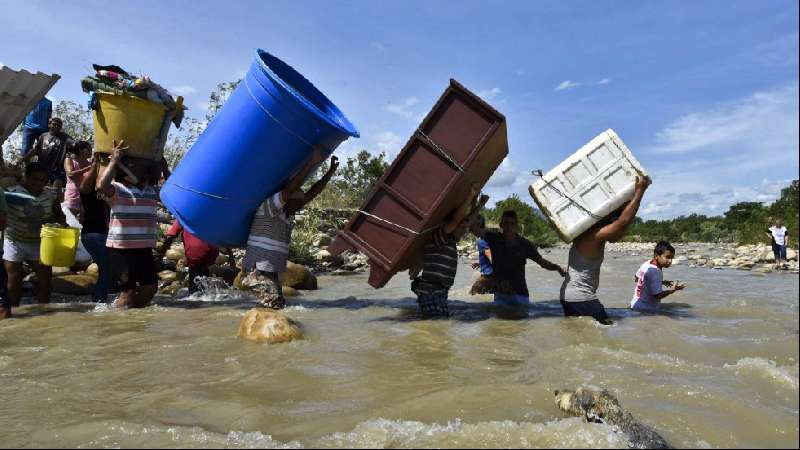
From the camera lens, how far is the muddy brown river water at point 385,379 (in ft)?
7.19

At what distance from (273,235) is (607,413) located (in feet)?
12.4

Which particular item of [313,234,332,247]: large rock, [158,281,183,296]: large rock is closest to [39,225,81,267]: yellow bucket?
[158,281,183,296]: large rock

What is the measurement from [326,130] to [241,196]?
1035 millimetres

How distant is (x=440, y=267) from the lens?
528 cm

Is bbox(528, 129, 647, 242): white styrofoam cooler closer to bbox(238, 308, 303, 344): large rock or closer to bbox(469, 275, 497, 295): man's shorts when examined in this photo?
bbox(469, 275, 497, 295): man's shorts

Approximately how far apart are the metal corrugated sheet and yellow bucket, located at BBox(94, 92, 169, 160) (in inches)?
39.4

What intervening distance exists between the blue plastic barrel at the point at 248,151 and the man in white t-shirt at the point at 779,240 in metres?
13.2

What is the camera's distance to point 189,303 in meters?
6.29

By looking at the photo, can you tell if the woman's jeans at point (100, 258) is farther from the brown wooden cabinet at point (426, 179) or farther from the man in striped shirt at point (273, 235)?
the brown wooden cabinet at point (426, 179)

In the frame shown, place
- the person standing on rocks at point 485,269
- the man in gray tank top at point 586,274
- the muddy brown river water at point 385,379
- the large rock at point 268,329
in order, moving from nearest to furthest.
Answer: the muddy brown river water at point 385,379 < the large rock at point 268,329 < the man in gray tank top at point 586,274 < the person standing on rocks at point 485,269

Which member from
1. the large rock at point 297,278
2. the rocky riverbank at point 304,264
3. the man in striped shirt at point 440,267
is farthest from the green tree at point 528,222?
the man in striped shirt at point 440,267

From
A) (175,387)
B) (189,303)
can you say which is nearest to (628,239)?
(189,303)

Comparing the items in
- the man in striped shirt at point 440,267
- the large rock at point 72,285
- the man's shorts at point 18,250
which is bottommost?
the large rock at point 72,285

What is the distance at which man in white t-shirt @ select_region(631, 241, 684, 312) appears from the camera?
5.72 metres
